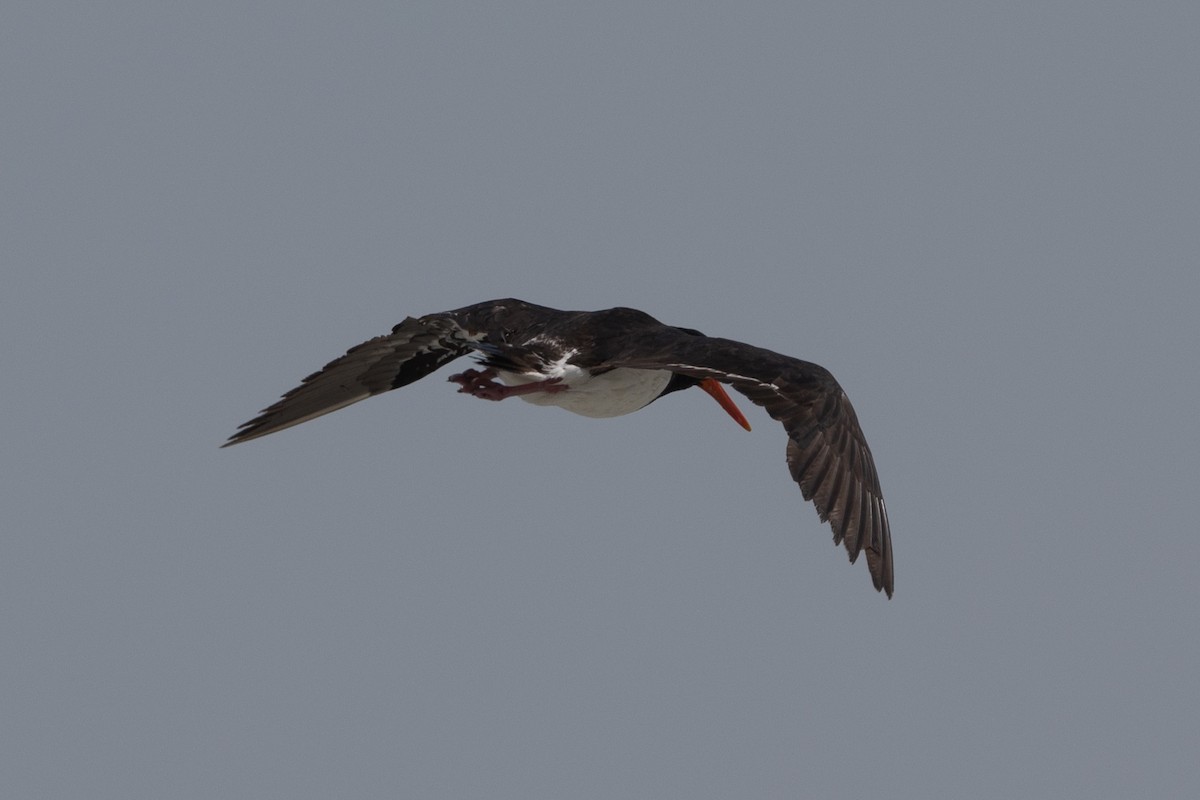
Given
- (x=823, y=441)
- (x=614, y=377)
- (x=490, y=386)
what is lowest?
(x=823, y=441)

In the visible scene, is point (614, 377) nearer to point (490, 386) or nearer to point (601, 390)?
point (601, 390)

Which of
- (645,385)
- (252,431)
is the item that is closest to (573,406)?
(645,385)

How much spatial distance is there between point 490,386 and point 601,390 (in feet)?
2.94

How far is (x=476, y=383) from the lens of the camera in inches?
574

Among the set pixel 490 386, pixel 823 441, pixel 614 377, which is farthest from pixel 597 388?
pixel 823 441

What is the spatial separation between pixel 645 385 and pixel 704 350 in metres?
1.27

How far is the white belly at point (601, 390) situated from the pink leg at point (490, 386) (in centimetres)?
6

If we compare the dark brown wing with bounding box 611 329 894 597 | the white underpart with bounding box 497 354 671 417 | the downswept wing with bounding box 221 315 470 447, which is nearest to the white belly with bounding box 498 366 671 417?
the white underpart with bounding box 497 354 671 417

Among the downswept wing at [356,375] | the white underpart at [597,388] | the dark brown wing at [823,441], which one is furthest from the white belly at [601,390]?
the dark brown wing at [823,441]

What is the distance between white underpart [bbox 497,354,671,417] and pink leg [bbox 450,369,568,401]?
0.06 m

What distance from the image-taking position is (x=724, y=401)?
52.5 feet

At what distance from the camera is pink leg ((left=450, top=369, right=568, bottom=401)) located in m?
14.5

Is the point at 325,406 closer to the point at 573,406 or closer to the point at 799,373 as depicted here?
the point at 573,406

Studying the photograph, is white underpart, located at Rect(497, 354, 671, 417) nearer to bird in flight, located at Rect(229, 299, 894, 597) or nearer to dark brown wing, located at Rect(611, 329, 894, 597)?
bird in flight, located at Rect(229, 299, 894, 597)
